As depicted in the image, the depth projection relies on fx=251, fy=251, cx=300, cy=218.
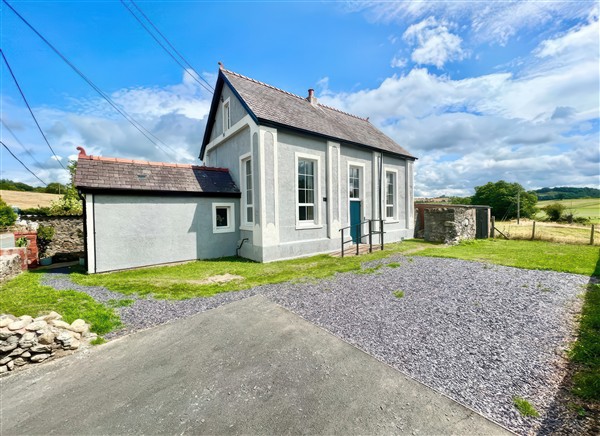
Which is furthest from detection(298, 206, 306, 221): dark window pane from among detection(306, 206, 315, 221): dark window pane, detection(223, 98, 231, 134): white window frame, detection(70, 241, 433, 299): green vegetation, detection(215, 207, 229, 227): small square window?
detection(223, 98, 231, 134): white window frame

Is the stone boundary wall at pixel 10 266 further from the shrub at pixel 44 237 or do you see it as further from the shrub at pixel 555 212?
the shrub at pixel 555 212

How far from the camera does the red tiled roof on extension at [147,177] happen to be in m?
8.82

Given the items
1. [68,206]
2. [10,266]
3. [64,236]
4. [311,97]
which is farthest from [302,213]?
[68,206]

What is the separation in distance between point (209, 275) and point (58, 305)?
3.57m

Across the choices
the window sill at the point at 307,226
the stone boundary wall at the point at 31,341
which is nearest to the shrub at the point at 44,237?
the stone boundary wall at the point at 31,341

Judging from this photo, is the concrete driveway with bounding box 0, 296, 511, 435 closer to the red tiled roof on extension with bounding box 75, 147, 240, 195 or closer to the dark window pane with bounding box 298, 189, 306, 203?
A: the red tiled roof on extension with bounding box 75, 147, 240, 195

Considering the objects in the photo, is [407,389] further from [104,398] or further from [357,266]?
[357,266]

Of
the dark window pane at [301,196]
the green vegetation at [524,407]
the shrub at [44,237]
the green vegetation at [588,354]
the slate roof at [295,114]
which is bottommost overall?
the green vegetation at [524,407]

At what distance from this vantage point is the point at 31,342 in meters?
3.66

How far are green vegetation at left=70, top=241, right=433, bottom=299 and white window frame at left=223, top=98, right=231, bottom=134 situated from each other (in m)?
6.54

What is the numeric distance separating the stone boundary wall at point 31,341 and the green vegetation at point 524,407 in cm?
589

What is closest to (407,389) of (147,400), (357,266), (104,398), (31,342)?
(147,400)

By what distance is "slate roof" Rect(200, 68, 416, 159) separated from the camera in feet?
34.3

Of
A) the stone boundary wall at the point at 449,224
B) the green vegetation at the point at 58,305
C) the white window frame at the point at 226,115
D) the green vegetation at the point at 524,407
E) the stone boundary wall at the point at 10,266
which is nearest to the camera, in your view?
the green vegetation at the point at 524,407
